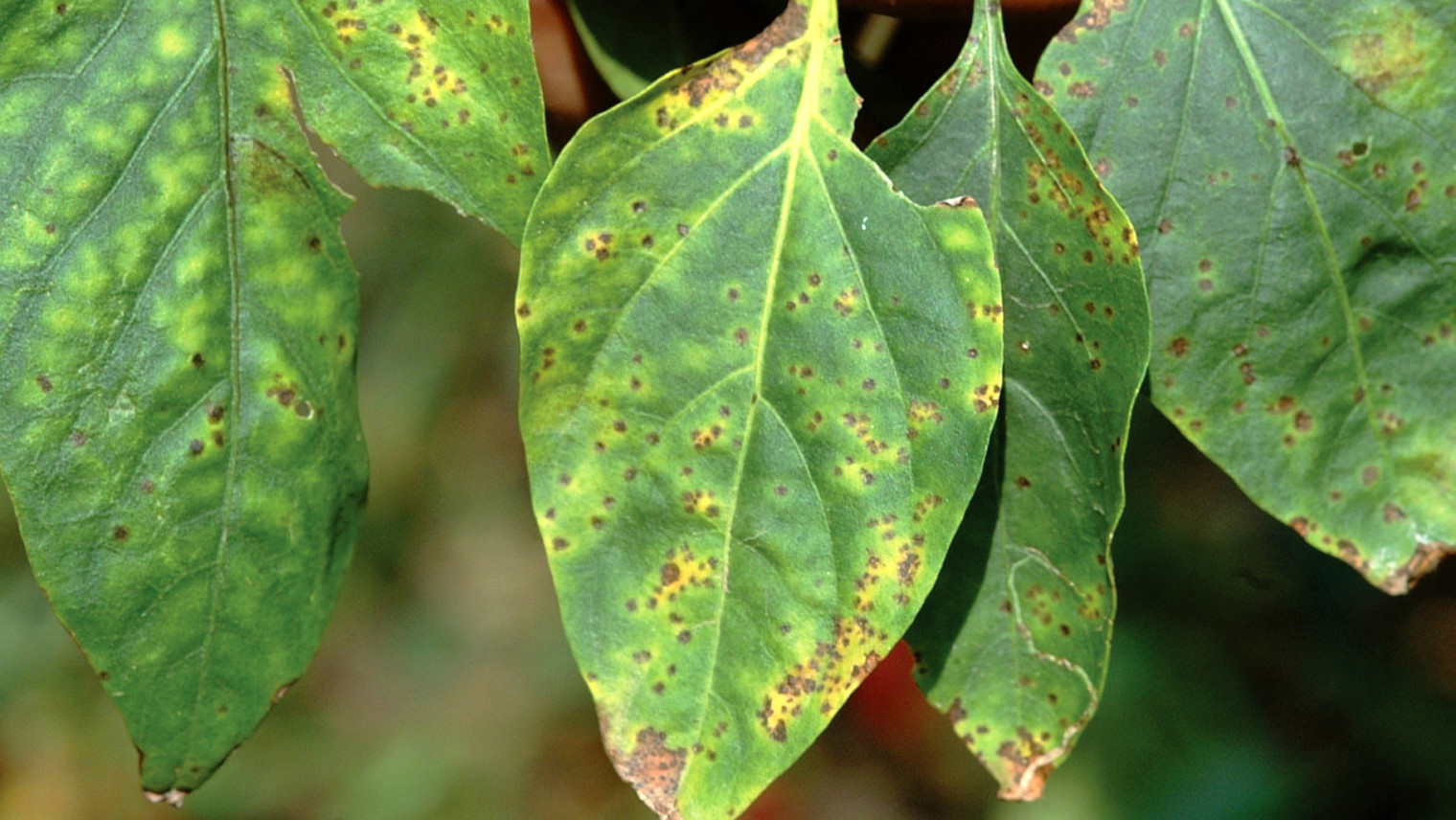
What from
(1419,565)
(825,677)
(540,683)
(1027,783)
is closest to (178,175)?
(825,677)

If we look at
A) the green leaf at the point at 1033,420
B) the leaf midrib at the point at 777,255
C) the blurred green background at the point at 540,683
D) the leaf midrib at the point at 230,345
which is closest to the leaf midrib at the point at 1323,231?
the green leaf at the point at 1033,420

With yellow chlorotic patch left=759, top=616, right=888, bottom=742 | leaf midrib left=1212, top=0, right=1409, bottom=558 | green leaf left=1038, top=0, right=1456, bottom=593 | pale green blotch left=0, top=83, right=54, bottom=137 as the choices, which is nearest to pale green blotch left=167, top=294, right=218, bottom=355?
pale green blotch left=0, top=83, right=54, bottom=137

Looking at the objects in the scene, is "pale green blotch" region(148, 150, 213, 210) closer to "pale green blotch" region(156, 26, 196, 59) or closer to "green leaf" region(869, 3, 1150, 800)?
"pale green blotch" region(156, 26, 196, 59)

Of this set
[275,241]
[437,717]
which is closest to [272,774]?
[437,717]

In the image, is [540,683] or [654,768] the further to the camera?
[540,683]

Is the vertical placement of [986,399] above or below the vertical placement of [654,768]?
above

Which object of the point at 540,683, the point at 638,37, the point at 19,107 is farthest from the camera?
the point at 540,683

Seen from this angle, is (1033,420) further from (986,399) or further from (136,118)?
(136,118)
